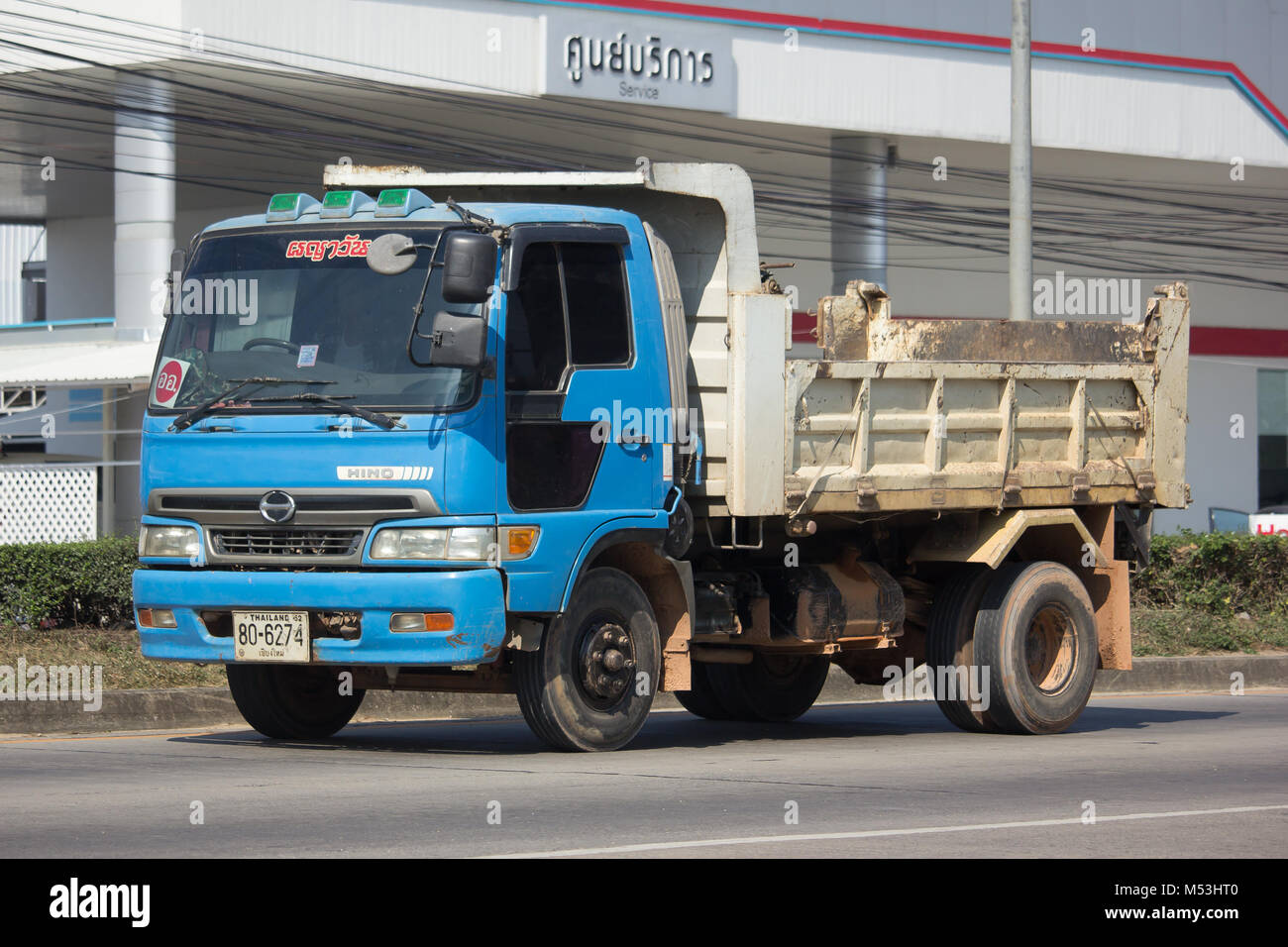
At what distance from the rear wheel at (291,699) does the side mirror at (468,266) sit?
255cm

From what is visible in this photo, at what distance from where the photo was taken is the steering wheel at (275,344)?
9578 mm

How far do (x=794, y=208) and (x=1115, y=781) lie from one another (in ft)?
83.0

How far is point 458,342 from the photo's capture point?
29.8 feet

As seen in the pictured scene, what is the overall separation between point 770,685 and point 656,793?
4244 millimetres

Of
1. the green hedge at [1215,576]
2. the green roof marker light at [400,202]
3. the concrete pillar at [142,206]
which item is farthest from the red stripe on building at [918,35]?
the green roof marker light at [400,202]

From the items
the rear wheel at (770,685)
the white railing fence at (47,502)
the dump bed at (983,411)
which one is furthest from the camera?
the white railing fence at (47,502)

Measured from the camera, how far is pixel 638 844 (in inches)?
278

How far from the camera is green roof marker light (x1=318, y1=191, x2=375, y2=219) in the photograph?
9.92 meters

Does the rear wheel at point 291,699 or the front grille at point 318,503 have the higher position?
the front grille at point 318,503

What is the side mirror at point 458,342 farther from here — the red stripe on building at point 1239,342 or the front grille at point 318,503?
the red stripe on building at point 1239,342

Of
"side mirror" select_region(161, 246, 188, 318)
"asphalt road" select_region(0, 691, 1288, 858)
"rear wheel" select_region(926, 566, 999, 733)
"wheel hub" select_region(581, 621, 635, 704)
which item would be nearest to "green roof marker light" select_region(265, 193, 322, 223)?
"side mirror" select_region(161, 246, 188, 318)

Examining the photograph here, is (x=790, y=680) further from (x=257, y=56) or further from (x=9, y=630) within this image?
(x=257, y=56)

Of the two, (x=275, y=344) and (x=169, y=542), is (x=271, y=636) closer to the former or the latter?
(x=169, y=542)

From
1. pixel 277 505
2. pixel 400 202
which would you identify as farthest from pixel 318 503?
pixel 400 202
